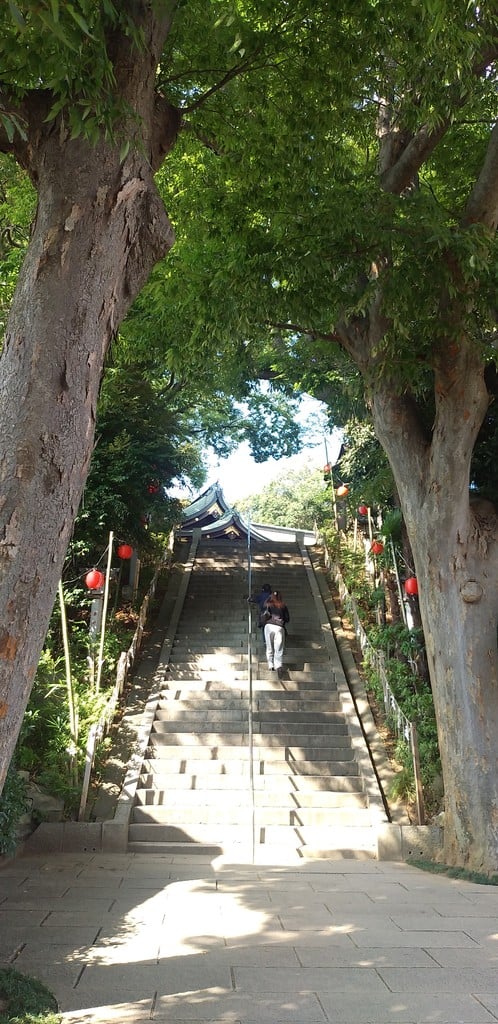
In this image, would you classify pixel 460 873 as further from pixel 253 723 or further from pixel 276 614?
pixel 276 614

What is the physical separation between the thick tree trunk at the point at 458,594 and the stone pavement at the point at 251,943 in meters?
0.68

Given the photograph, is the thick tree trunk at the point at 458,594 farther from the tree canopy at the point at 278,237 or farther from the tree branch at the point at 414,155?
the tree branch at the point at 414,155

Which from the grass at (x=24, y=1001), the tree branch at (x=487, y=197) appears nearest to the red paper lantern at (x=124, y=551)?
the tree branch at (x=487, y=197)

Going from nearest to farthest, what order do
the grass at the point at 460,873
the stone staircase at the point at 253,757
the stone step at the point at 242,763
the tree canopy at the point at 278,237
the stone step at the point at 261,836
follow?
1. the tree canopy at the point at 278,237
2. the grass at the point at 460,873
3. the stone step at the point at 261,836
4. the stone staircase at the point at 253,757
5. the stone step at the point at 242,763

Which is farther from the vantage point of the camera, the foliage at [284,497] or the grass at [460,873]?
the foliage at [284,497]

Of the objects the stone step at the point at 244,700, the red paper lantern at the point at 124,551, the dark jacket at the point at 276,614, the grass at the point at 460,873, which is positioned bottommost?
the grass at the point at 460,873

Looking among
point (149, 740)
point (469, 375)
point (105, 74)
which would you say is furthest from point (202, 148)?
point (149, 740)

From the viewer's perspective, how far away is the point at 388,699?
980 cm

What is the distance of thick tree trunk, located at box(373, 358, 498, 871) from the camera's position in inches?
253

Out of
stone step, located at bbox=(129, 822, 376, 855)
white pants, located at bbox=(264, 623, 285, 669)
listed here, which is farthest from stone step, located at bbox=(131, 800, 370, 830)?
white pants, located at bbox=(264, 623, 285, 669)

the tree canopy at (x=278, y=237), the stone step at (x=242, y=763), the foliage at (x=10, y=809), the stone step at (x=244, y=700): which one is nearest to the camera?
the tree canopy at (x=278, y=237)

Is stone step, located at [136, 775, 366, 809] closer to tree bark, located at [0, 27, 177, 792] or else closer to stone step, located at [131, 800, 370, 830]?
stone step, located at [131, 800, 370, 830]

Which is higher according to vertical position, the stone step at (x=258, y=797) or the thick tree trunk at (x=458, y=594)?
the thick tree trunk at (x=458, y=594)

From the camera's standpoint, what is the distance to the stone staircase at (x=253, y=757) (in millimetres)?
7582
